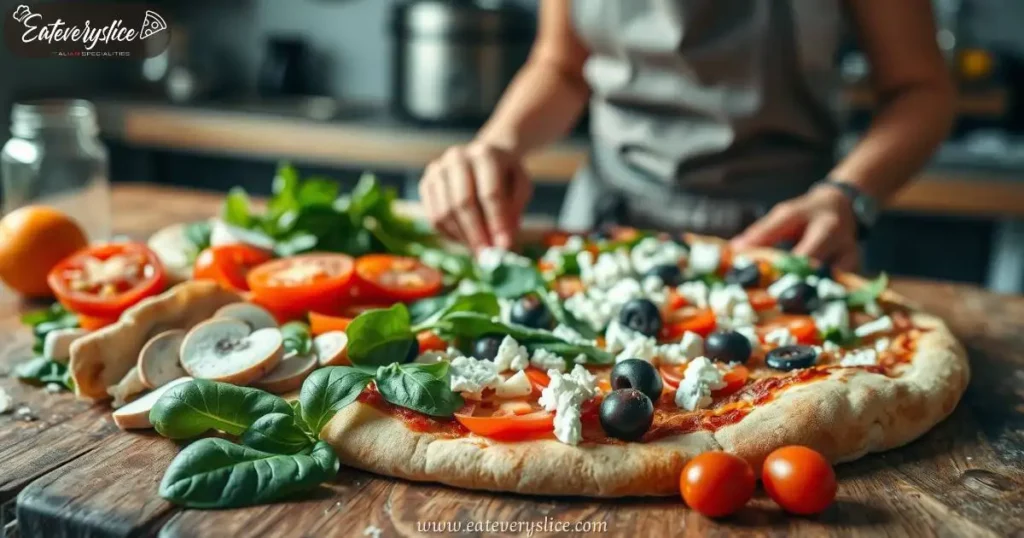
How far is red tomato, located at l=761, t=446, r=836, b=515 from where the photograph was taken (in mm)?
1190

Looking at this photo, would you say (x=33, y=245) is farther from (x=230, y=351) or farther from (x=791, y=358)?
(x=791, y=358)

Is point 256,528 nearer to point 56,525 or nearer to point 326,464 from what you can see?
point 326,464

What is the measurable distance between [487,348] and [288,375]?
307 millimetres

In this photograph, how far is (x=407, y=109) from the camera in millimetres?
4195

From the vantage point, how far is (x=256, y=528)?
1.16 metres

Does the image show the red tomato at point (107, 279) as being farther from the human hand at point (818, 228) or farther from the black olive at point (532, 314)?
the human hand at point (818, 228)

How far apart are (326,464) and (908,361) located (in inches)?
38.0

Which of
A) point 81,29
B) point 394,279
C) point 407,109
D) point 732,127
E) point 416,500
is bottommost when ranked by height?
point 416,500

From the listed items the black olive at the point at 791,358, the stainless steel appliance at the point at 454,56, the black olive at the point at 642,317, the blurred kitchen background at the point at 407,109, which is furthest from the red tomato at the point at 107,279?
the stainless steel appliance at the point at 454,56

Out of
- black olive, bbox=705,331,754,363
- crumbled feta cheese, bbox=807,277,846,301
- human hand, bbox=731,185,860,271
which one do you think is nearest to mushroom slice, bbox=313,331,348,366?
black olive, bbox=705,331,754,363

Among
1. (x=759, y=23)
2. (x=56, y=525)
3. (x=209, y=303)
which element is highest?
(x=759, y=23)

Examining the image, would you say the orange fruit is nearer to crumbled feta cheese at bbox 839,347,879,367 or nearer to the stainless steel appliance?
crumbled feta cheese at bbox 839,347,879,367

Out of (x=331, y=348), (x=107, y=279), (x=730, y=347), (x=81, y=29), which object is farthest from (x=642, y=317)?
(x=81, y=29)

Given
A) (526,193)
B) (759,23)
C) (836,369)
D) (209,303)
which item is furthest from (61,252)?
(759,23)
